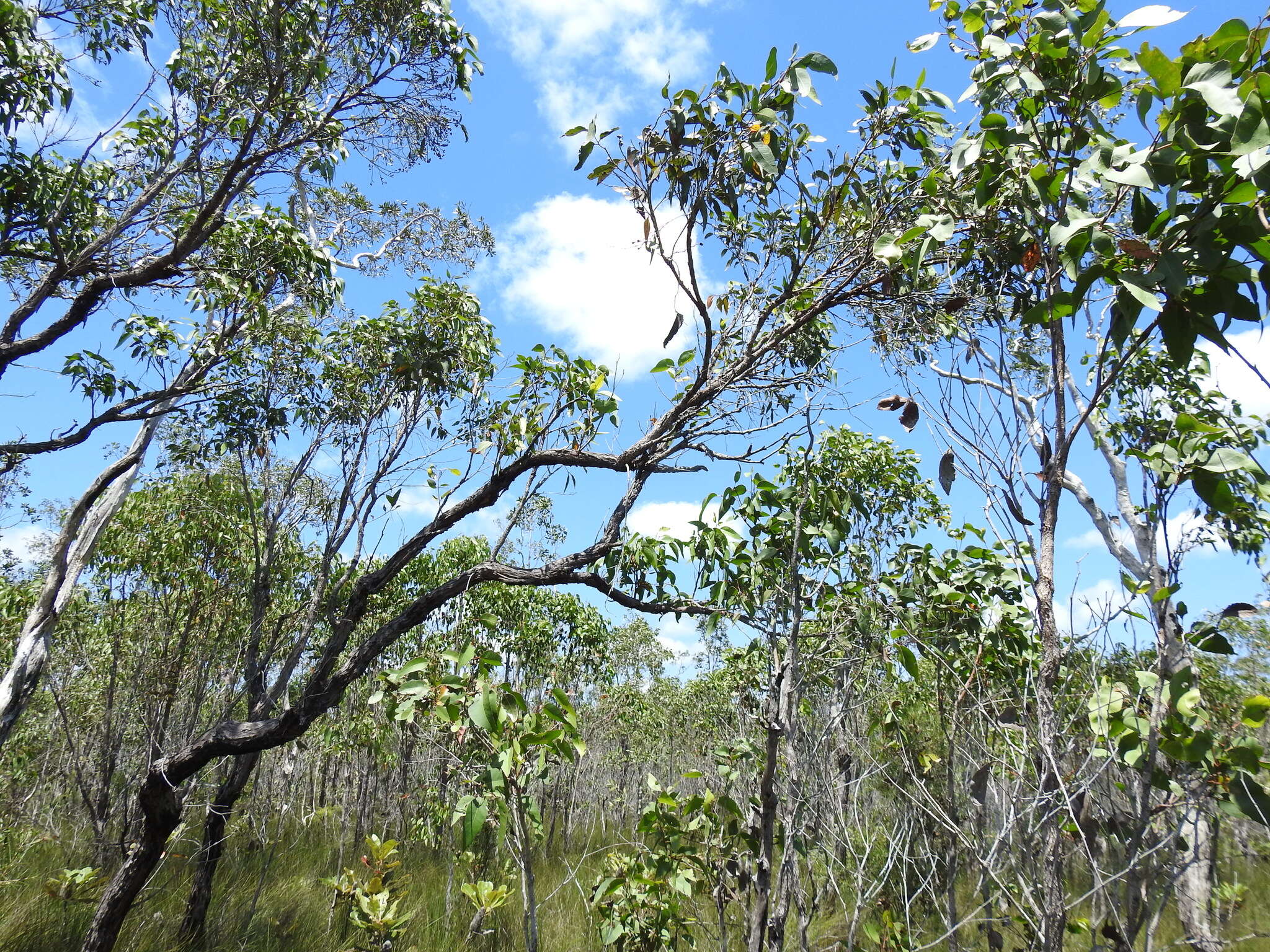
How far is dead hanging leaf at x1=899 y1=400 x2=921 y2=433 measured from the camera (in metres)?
2.09

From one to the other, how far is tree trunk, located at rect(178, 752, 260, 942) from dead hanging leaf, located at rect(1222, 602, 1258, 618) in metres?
5.46

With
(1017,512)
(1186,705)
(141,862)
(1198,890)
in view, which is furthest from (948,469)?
(1198,890)

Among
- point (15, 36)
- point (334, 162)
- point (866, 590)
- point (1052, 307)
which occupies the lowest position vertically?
point (866, 590)

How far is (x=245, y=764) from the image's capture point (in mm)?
4797

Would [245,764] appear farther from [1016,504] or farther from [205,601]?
[1016,504]

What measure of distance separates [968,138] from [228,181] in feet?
14.1

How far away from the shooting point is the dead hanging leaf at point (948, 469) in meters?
1.84

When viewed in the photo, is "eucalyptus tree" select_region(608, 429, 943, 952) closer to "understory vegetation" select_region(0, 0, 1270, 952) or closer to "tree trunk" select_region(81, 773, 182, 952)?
"understory vegetation" select_region(0, 0, 1270, 952)

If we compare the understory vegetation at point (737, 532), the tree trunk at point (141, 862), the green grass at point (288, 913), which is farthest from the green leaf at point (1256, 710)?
the tree trunk at point (141, 862)

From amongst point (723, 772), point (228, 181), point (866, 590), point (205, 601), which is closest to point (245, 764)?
point (205, 601)

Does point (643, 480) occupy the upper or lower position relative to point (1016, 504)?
upper

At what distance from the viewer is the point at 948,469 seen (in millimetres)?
1840

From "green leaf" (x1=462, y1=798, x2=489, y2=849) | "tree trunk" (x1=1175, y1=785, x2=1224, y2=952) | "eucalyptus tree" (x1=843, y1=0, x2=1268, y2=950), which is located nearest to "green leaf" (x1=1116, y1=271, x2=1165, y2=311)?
"eucalyptus tree" (x1=843, y1=0, x2=1268, y2=950)

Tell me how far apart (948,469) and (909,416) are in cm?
31
